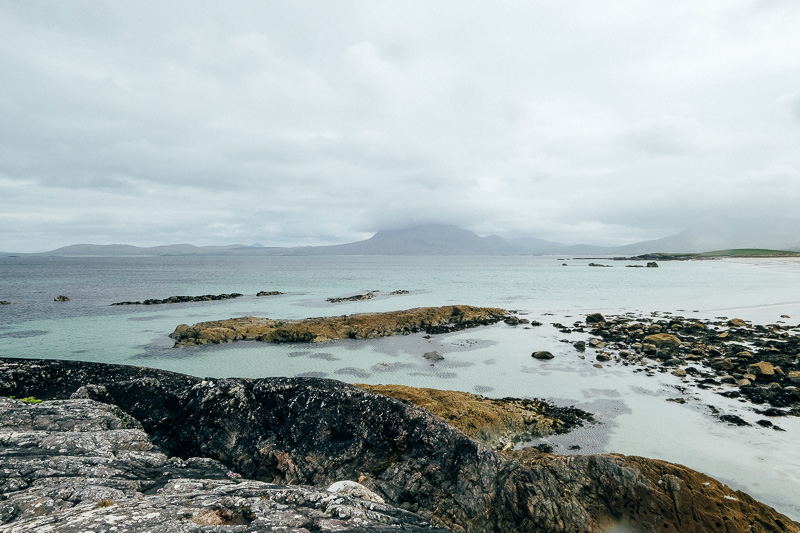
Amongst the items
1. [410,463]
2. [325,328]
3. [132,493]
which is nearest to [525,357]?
[325,328]

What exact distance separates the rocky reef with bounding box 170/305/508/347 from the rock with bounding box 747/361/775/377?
19.4 meters

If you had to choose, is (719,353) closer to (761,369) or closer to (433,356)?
(761,369)

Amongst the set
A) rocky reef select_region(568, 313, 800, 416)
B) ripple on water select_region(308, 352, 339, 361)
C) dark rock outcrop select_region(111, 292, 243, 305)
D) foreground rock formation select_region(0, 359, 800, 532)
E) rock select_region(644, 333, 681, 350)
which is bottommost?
ripple on water select_region(308, 352, 339, 361)

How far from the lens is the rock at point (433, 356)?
24.1m

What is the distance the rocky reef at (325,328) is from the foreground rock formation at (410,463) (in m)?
20.3

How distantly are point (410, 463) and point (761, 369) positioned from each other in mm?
20614

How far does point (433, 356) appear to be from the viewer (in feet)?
79.5

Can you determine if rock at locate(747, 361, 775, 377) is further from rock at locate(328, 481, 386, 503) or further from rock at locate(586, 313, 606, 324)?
rock at locate(328, 481, 386, 503)

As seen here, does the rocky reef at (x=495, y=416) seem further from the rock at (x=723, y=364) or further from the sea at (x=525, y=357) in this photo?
the rock at (x=723, y=364)

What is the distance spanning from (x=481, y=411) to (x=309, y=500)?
345 inches

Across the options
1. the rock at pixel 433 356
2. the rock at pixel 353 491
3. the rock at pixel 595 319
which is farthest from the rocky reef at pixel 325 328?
the rock at pixel 353 491

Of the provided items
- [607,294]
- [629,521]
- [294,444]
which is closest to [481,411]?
[629,521]

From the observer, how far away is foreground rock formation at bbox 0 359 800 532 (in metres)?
7.11

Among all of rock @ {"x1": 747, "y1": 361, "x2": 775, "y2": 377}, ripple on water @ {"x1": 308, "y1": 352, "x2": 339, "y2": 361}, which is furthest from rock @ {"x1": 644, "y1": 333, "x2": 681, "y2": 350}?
ripple on water @ {"x1": 308, "y1": 352, "x2": 339, "y2": 361}
